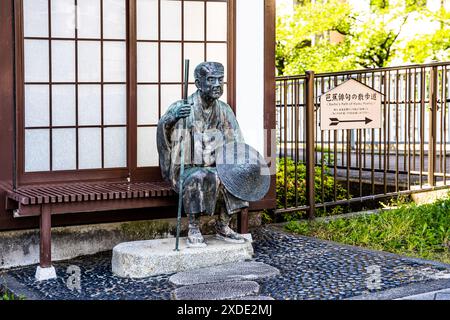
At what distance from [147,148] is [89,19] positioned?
1486 millimetres

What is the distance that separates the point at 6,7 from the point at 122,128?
171 cm

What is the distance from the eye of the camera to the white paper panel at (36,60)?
8.19m

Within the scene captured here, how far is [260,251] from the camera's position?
841 cm

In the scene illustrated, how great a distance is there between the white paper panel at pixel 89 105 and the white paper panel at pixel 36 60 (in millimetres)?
412

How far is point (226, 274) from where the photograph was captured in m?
7.29

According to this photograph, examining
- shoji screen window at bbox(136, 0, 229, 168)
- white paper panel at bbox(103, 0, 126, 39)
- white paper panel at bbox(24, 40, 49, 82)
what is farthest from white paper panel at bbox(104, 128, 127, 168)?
white paper panel at bbox(103, 0, 126, 39)

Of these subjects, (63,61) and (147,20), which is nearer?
(63,61)

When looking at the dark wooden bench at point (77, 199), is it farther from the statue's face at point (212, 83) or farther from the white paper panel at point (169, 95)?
the statue's face at point (212, 83)

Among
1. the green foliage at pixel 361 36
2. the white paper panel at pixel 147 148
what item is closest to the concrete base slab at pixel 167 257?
the white paper panel at pixel 147 148

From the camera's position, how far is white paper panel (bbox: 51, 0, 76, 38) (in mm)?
8289

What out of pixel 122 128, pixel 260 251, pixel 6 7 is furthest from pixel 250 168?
pixel 6 7

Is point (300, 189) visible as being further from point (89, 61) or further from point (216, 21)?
point (89, 61)

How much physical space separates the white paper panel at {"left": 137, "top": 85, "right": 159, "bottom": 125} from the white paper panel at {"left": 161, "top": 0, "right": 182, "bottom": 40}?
1.93ft

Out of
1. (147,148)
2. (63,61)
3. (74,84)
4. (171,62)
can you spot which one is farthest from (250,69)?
(63,61)
